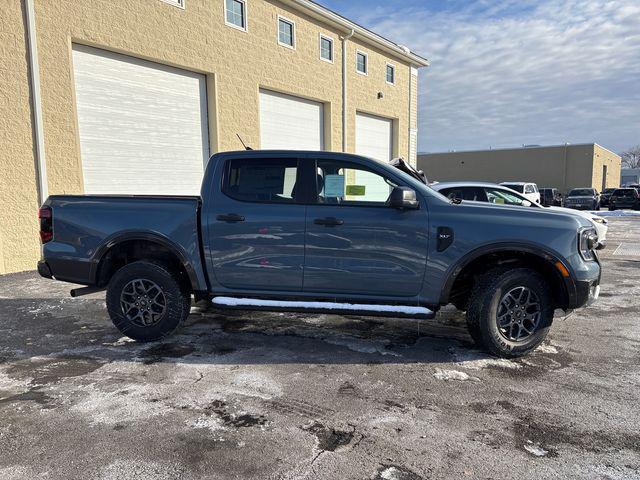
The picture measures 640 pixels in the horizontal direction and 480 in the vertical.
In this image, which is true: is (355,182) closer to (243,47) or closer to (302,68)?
(243,47)

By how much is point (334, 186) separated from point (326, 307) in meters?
1.23

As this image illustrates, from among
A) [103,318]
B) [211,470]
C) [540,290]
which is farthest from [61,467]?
[540,290]

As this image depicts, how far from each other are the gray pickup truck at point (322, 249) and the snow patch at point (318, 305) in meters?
0.01

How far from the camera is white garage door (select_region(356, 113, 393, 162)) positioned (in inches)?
754

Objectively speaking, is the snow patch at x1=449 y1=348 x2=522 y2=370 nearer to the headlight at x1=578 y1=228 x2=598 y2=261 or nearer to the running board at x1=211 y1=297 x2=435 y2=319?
the running board at x1=211 y1=297 x2=435 y2=319

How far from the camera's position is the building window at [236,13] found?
41.7 feet

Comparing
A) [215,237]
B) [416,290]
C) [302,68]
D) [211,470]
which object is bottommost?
[211,470]

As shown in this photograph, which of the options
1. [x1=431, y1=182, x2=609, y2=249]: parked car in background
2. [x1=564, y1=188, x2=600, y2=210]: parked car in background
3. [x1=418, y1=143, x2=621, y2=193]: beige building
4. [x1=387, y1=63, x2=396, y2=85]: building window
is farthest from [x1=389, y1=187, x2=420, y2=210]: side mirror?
[x1=418, y1=143, x2=621, y2=193]: beige building

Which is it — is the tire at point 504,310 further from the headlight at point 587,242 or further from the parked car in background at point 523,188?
the parked car in background at point 523,188

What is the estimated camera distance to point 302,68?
1539cm

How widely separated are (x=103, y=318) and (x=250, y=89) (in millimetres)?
9391

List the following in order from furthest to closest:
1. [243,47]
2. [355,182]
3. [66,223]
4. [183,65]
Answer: [243,47]
[183,65]
[66,223]
[355,182]

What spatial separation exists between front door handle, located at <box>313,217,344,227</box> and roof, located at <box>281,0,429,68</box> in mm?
12371

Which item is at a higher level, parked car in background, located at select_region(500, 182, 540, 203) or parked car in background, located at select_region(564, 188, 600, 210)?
parked car in background, located at select_region(500, 182, 540, 203)
